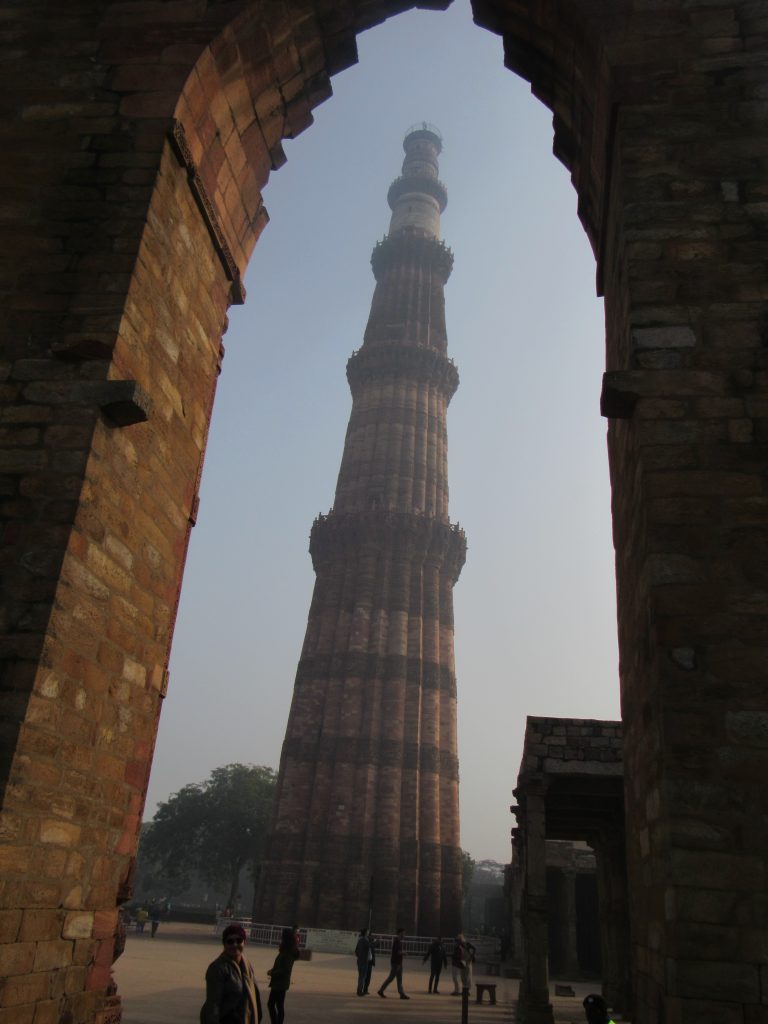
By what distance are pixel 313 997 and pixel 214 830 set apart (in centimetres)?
3454

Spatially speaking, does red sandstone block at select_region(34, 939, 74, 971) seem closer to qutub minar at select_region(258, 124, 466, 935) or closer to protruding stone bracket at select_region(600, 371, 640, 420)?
protruding stone bracket at select_region(600, 371, 640, 420)

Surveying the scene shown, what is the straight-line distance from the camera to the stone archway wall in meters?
3.52

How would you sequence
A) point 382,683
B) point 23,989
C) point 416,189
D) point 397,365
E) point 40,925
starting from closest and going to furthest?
1. point 23,989
2. point 40,925
3. point 382,683
4. point 397,365
5. point 416,189

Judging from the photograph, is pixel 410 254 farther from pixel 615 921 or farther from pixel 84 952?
pixel 84 952

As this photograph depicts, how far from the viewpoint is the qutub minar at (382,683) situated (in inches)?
915

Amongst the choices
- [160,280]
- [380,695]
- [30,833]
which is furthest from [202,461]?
[380,695]

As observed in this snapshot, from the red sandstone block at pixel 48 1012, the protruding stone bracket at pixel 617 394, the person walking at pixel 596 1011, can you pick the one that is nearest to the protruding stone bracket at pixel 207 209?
the protruding stone bracket at pixel 617 394

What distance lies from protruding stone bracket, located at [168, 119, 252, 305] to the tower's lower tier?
20.3 m

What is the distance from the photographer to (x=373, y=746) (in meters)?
24.9

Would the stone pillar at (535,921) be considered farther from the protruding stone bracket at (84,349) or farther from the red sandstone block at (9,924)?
the protruding stone bracket at (84,349)

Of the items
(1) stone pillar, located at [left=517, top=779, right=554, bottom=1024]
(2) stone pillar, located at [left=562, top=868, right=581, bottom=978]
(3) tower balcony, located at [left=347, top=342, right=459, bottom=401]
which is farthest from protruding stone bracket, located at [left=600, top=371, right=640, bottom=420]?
(3) tower balcony, located at [left=347, top=342, right=459, bottom=401]

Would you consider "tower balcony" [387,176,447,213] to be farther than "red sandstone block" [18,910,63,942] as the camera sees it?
Yes

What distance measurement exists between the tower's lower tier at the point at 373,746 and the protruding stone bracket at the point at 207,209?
20.3m

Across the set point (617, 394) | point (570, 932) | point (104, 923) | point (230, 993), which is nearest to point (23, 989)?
point (104, 923)
